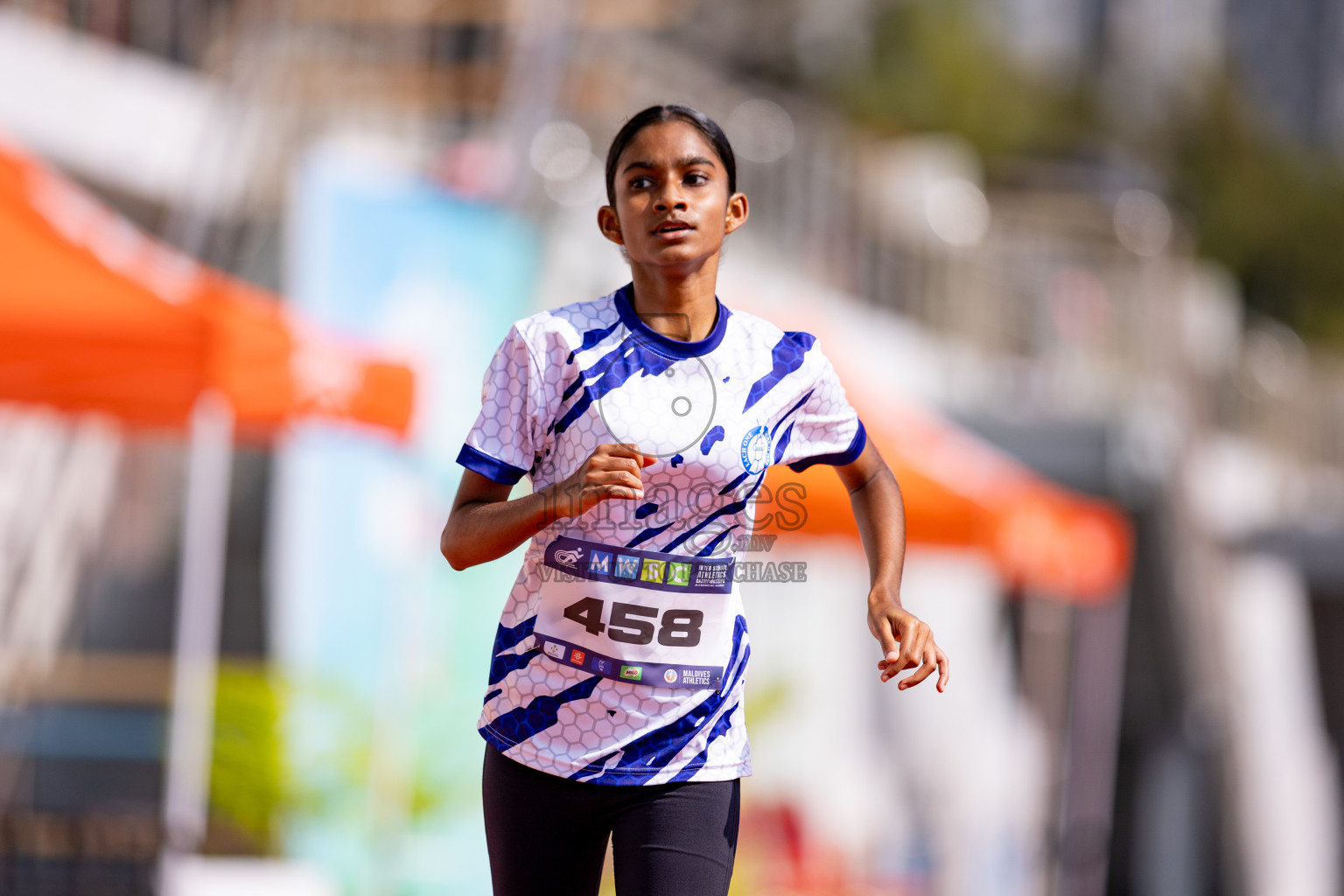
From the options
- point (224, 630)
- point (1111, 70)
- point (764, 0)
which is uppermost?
point (1111, 70)

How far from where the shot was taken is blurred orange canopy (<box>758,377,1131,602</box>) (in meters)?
6.94

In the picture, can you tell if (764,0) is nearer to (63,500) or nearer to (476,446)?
(63,500)

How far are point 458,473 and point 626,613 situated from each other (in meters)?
4.66

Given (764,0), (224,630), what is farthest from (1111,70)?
(224,630)

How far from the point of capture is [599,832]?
2342 mm

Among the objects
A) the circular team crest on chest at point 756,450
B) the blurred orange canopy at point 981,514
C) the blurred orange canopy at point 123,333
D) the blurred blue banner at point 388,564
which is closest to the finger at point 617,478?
the circular team crest on chest at point 756,450

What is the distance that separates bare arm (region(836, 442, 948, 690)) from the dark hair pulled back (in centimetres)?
51

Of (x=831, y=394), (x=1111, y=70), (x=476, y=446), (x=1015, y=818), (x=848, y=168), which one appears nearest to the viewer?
(x=476, y=446)

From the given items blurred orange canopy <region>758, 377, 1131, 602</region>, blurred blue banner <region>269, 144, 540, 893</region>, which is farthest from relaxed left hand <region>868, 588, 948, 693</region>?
blurred blue banner <region>269, 144, 540, 893</region>

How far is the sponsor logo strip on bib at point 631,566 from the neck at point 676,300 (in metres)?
0.32

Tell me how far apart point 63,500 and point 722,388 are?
6715mm

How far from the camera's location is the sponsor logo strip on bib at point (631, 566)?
2273mm

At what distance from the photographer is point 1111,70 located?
41906mm

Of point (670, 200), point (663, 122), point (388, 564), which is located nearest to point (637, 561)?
point (670, 200)
